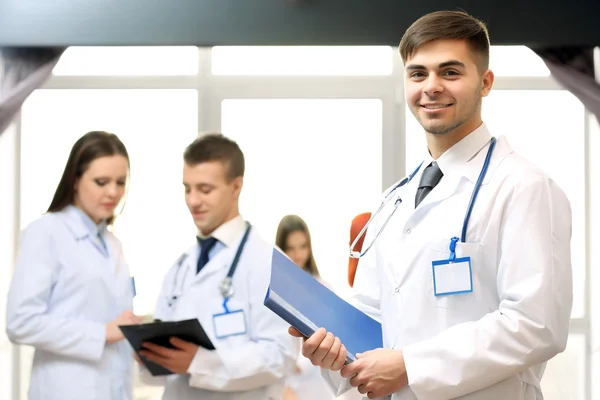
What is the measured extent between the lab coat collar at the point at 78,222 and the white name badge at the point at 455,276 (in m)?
2.55

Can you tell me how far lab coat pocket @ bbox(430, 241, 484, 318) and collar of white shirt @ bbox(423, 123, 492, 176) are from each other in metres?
0.21

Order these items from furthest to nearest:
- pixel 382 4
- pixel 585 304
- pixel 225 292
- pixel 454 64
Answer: pixel 585 304 → pixel 382 4 → pixel 225 292 → pixel 454 64

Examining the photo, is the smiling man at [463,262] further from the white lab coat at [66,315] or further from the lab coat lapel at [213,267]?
the white lab coat at [66,315]

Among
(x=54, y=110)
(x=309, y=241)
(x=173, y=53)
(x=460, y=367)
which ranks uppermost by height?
(x=173, y=53)

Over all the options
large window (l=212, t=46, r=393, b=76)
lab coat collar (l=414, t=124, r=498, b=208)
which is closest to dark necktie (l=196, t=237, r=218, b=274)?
large window (l=212, t=46, r=393, b=76)

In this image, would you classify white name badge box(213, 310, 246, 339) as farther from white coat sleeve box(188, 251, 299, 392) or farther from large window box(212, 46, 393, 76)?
large window box(212, 46, 393, 76)

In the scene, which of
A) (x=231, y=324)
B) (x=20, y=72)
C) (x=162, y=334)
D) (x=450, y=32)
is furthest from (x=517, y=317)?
(x=20, y=72)

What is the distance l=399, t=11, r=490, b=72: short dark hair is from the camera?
5.81ft

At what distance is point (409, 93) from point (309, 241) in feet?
9.70

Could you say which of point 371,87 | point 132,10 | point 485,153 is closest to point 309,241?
point 371,87

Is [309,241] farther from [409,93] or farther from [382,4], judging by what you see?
[409,93]

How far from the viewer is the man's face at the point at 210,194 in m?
3.84

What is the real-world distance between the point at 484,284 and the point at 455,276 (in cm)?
8

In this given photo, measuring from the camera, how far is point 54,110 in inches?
189
